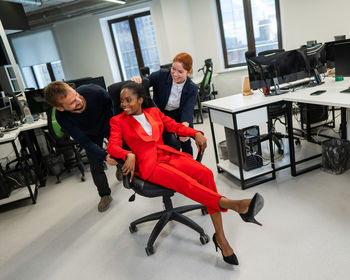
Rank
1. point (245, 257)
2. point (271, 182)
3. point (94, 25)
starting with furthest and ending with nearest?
point (94, 25)
point (271, 182)
point (245, 257)

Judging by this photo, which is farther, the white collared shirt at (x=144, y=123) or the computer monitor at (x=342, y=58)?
the computer monitor at (x=342, y=58)

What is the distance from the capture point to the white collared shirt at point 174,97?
89.9 inches

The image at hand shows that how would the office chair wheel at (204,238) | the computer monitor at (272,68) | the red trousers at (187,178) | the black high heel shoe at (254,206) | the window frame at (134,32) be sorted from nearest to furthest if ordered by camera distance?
1. the black high heel shoe at (254,206)
2. the red trousers at (187,178)
3. the office chair wheel at (204,238)
4. the computer monitor at (272,68)
5. the window frame at (134,32)

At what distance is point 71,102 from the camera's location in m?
1.96

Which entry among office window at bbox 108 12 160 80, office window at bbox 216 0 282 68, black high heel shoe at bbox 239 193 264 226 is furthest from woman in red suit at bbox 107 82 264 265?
office window at bbox 108 12 160 80

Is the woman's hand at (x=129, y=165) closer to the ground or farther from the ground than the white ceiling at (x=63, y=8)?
closer to the ground

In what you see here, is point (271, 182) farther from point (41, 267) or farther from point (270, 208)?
point (41, 267)

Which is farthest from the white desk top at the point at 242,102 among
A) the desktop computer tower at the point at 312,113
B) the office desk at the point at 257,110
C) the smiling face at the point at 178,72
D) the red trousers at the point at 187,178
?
the desktop computer tower at the point at 312,113

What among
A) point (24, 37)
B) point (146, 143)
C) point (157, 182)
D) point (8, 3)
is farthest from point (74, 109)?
point (24, 37)

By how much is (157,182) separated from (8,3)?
5557mm

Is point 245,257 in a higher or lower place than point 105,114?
lower

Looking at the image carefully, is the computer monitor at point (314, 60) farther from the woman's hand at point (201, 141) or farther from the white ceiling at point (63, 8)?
the white ceiling at point (63, 8)

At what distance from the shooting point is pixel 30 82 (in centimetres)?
930

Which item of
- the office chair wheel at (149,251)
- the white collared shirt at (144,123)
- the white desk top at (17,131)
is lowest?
the office chair wheel at (149,251)
